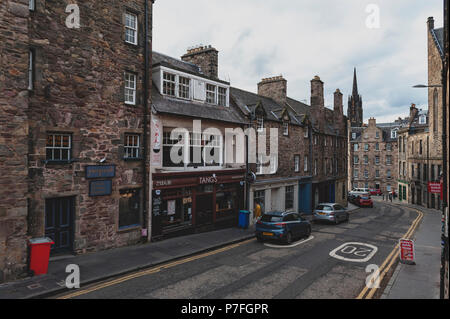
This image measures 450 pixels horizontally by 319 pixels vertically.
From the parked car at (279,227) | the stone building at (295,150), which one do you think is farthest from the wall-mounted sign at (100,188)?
the stone building at (295,150)

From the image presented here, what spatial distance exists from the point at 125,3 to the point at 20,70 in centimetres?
648

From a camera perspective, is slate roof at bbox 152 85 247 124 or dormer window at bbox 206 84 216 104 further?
dormer window at bbox 206 84 216 104

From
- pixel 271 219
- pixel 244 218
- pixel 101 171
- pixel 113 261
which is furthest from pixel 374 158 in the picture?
pixel 113 261

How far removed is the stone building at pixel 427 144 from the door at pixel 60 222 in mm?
32628

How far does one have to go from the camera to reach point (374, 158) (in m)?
65.4

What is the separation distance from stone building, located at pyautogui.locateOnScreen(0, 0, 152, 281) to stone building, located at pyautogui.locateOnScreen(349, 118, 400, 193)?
62.6m

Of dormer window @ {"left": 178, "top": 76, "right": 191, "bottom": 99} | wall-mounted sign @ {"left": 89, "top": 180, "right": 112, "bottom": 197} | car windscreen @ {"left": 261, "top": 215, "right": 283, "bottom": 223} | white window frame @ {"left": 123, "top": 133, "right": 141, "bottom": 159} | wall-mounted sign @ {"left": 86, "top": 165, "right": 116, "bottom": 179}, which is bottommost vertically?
car windscreen @ {"left": 261, "top": 215, "right": 283, "bottom": 223}

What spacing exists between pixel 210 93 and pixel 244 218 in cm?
847

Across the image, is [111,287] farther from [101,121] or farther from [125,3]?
[125,3]

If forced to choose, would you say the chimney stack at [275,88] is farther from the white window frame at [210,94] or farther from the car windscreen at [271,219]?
the car windscreen at [271,219]

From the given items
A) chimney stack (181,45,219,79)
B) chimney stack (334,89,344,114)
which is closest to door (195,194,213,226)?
chimney stack (181,45,219,79)

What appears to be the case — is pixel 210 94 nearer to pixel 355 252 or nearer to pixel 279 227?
pixel 279 227

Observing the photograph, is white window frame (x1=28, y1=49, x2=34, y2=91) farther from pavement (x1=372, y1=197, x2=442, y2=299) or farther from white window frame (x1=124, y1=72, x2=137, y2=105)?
pavement (x1=372, y1=197, x2=442, y2=299)

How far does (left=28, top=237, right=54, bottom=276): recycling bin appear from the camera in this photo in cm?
982
